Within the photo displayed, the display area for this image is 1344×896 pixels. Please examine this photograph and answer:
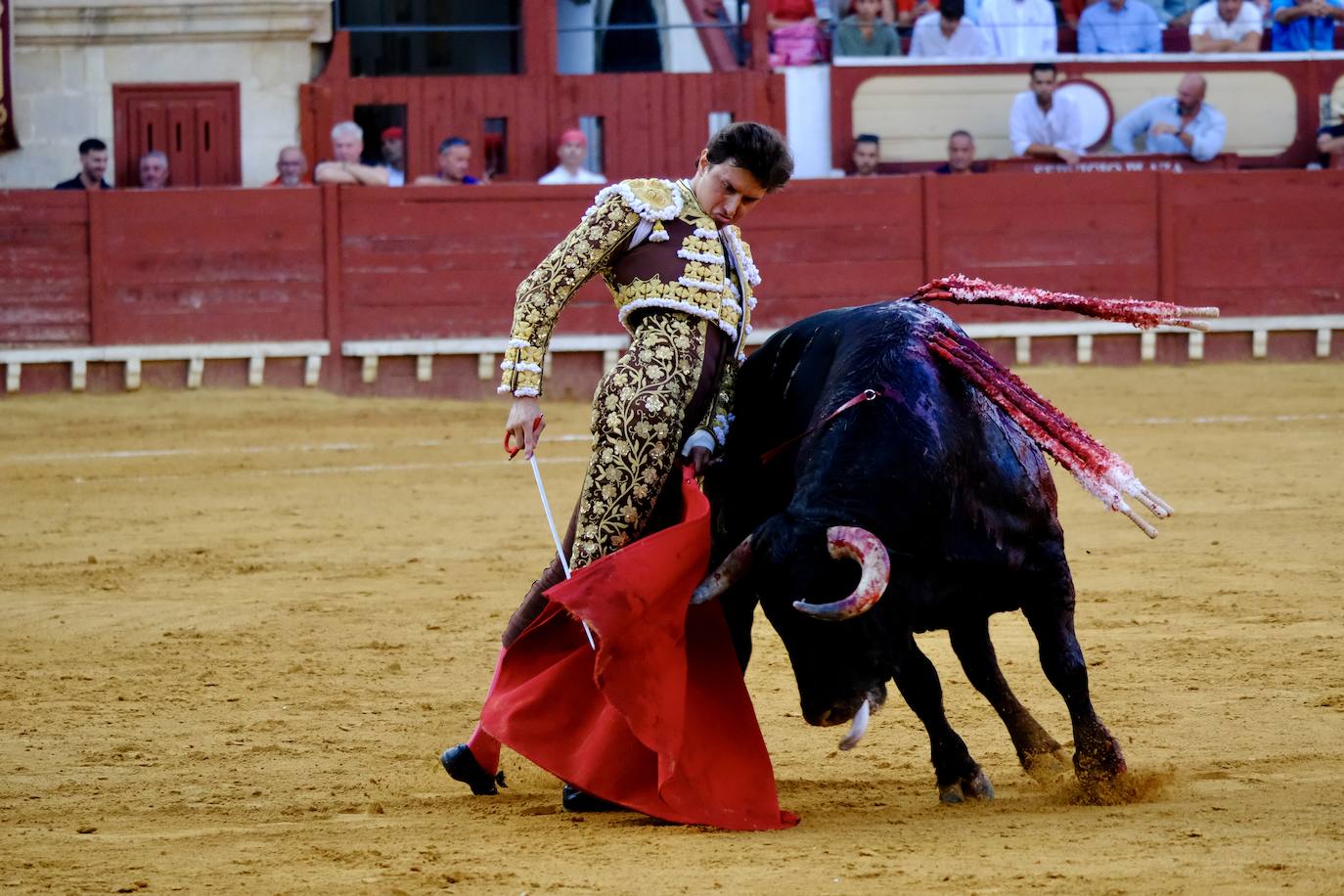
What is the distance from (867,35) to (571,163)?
1999 millimetres

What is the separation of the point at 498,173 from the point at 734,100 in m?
1.49

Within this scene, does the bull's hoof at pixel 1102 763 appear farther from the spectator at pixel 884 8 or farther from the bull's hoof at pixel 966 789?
the spectator at pixel 884 8

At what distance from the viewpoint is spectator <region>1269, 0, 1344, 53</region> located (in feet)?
37.9

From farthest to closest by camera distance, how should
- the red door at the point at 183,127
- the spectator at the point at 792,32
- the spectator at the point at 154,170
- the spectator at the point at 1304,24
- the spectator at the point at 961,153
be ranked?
the spectator at the point at 1304,24, the spectator at the point at 792,32, the red door at the point at 183,127, the spectator at the point at 961,153, the spectator at the point at 154,170

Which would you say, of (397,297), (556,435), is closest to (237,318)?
(397,297)

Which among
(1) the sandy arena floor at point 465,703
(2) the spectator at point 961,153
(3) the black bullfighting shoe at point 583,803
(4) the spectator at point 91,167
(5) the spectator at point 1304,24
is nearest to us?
(1) the sandy arena floor at point 465,703

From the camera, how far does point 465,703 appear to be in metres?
3.98

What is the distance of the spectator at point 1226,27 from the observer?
450 inches

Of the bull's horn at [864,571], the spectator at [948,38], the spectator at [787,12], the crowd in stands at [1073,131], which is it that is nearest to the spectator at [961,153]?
the crowd in stands at [1073,131]

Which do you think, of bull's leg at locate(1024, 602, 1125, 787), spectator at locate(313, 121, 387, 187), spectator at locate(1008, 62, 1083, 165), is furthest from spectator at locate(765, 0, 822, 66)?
bull's leg at locate(1024, 602, 1125, 787)

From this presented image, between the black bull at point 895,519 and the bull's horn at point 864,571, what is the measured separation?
0.21 ft

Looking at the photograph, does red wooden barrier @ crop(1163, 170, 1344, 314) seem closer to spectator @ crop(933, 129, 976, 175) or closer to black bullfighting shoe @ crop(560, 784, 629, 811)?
spectator @ crop(933, 129, 976, 175)

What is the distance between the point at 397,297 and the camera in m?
10.5

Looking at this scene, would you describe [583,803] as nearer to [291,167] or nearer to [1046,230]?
[291,167]
